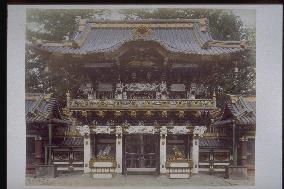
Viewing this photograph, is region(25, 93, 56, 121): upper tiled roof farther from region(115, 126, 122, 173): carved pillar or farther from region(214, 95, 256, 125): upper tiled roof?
region(214, 95, 256, 125): upper tiled roof

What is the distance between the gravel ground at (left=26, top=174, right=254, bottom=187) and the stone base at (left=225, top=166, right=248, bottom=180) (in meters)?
0.03

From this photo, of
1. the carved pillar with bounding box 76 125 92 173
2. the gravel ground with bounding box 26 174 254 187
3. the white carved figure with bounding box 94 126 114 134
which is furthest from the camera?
the white carved figure with bounding box 94 126 114 134

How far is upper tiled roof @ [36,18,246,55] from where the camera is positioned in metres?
3.53

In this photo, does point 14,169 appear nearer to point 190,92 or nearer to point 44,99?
point 44,99

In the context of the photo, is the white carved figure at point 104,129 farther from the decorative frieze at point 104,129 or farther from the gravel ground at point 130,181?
the gravel ground at point 130,181

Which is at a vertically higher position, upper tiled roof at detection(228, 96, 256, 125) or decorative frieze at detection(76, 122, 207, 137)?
upper tiled roof at detection(228, 96, 256, 125)

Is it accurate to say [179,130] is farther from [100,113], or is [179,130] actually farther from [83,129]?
[83,129]

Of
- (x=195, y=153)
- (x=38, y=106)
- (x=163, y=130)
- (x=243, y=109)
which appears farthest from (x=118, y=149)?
(x=243, y=109)

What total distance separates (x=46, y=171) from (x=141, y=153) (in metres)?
0.82

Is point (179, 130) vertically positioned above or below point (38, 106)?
below

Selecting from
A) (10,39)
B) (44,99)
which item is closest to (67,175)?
(44,99)

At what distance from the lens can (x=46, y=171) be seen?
3559mm

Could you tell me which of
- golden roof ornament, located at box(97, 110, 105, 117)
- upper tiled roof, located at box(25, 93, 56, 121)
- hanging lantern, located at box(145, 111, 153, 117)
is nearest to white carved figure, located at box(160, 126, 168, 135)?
hanging lantern, located at box(145, 111, 153, 117)

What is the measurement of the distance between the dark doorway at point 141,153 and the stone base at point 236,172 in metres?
0.60
